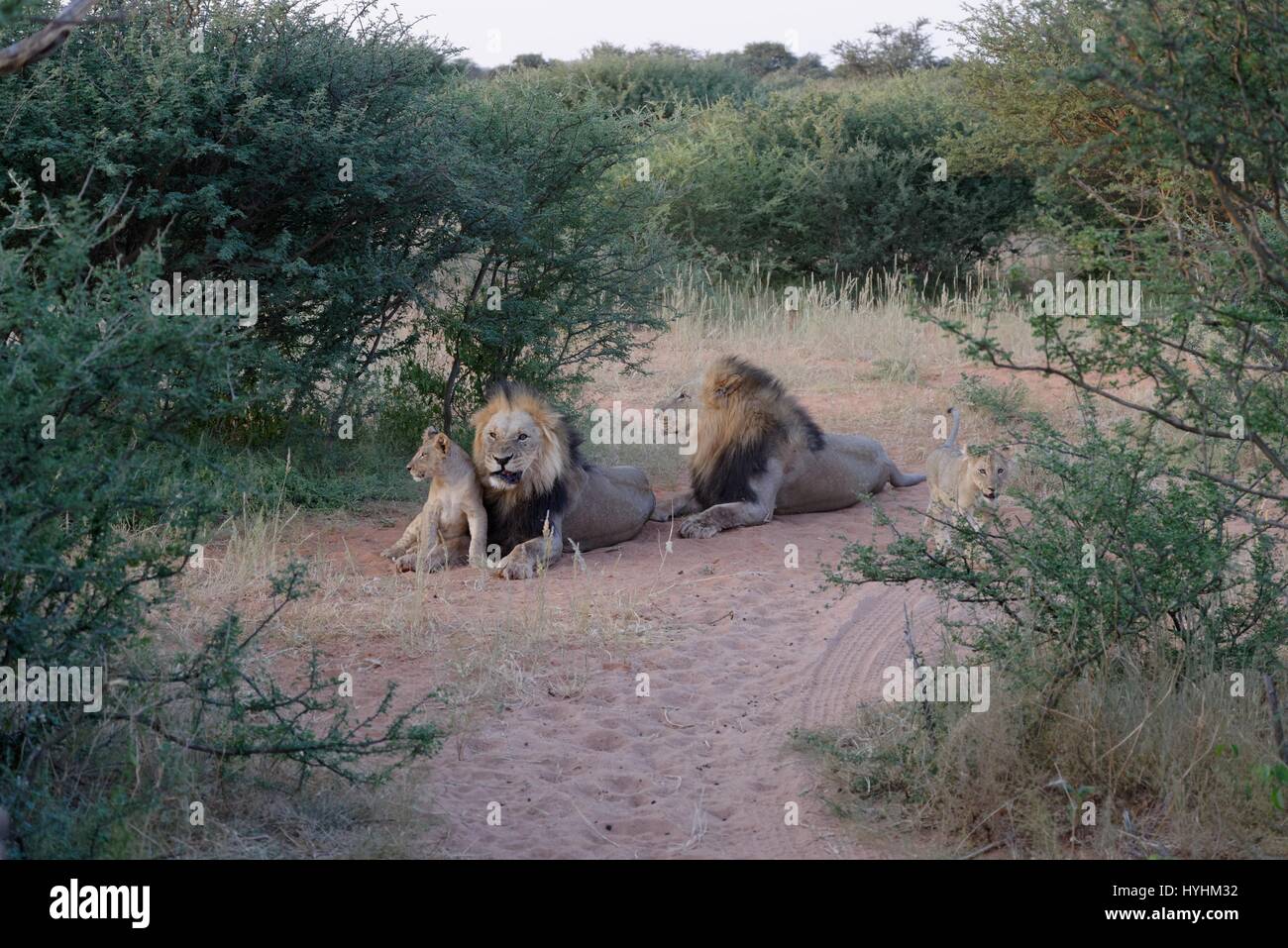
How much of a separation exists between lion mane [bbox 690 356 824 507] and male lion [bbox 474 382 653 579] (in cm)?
95

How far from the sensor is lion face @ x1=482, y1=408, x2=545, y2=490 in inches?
312

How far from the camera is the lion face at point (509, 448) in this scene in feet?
26.0

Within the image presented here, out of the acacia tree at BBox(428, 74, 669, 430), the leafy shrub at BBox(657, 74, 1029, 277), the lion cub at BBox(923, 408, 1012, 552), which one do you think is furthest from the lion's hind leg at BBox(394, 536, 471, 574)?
the leafy shrub at BBox(657, 74, 1029, 277)

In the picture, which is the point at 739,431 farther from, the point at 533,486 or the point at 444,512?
the point at 444,512

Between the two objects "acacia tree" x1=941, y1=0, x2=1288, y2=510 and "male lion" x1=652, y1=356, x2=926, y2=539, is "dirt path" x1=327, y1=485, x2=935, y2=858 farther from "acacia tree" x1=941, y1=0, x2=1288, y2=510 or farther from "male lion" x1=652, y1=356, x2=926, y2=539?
"acacia tree" x1=941, y1=0, x2=1288, y2=510

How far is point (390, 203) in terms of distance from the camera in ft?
30.1

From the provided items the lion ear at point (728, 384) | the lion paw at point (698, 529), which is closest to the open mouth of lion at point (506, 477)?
the lion paw at point (698, 529)

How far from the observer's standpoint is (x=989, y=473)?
25.5 feet

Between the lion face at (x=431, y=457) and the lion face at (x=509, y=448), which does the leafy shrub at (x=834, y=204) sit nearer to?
the lion face at (x=509, y=448)

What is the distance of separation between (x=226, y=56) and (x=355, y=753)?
553 cm

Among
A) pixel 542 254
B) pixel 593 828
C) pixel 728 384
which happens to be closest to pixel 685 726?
pixel 593 828

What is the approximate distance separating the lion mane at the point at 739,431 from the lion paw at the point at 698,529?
34cm
